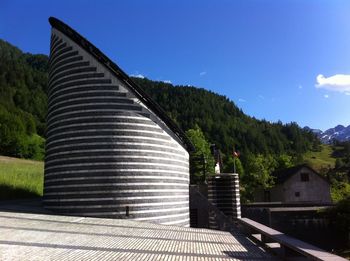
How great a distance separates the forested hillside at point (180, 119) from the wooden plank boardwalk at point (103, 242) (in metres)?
42.4

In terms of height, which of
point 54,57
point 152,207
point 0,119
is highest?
point 0,119

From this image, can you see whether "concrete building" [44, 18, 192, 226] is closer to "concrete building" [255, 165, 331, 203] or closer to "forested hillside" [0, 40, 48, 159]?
"concrete building" [255, 165, 331, 203]

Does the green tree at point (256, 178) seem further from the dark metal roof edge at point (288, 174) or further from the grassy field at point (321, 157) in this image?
the grassy field at point (321, 157)

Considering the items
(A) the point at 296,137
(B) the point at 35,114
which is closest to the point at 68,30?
(B) the point at 35,114

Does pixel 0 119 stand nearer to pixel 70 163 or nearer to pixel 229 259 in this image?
pixel 70 163

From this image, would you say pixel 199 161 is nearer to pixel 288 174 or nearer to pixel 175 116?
pixel 288 174

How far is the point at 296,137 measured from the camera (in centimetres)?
16050

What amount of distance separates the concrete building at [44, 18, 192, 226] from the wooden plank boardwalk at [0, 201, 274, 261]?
2235mm

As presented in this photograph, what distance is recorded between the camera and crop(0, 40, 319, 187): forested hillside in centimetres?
7381

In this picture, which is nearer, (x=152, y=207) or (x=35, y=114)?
(x=152, y=207)

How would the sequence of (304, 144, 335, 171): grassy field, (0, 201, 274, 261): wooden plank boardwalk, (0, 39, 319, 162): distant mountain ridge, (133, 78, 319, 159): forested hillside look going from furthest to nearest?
1. (304, 144, 335, 171): grassy field
2. (133, 78, 319, 159): forested hillside
3. (0, 39, 319, 162): distant mountain ridge
4. (0, 201, 274, 261): wooden plank boardwalk

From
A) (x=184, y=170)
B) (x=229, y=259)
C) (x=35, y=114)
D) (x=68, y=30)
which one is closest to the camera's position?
(x=229, y=259)

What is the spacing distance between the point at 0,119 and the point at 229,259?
71.1 m

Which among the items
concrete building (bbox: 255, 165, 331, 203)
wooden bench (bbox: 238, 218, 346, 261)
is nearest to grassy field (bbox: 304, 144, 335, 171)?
concrete building (bbox: 255, 165, 331, 203)
